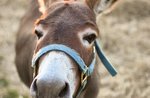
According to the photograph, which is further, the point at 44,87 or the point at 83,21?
the point at 83,21

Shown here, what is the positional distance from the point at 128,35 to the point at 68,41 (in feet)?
11.7

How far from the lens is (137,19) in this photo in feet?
21.2

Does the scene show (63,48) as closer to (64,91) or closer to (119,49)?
(64,91)

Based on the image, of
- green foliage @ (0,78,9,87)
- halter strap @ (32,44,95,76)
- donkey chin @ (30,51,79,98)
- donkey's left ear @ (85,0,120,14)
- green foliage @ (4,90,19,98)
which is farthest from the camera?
green foliage @ (0,78,9,87)

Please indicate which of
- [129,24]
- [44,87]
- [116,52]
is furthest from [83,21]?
[129,24]

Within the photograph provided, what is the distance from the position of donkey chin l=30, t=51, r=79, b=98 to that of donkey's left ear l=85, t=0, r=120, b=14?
0.55 meters

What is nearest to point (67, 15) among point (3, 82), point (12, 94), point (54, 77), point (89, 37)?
point (89, 37)

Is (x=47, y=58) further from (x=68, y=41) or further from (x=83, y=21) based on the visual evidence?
(x=83, y=21)

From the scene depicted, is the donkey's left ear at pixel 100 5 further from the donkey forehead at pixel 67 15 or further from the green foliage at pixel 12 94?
the green foliage at pixel 12 94

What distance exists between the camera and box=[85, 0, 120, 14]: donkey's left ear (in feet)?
9.91

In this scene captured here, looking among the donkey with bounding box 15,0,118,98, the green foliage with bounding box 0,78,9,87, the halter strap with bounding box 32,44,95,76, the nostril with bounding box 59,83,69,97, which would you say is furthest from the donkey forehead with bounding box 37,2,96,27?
the green foliage with bounding box 0,78,9,87

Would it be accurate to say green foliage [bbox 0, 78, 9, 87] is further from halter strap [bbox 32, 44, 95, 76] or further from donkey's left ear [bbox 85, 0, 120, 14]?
halter strap [bbox 32, 44, 95, 76]

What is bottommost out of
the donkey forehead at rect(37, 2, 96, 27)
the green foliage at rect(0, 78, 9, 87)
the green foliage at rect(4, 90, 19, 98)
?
the green foliage at rect(0, 78, 9, 87)

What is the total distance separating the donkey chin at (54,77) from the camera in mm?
2445
